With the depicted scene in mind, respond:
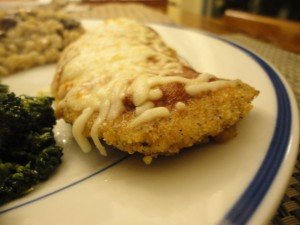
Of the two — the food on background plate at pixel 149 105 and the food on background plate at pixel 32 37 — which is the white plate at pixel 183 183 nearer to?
the food on background plate at pixel 149 105

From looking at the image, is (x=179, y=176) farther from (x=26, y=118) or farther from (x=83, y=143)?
(x=26, y=118)

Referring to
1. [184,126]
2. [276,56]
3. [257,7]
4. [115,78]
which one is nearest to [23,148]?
[115,78]

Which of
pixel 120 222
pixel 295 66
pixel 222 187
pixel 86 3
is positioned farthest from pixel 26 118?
pixel 86 3

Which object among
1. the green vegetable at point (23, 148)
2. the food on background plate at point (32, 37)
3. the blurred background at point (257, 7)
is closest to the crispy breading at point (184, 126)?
the green vegetable at point (23, 148)

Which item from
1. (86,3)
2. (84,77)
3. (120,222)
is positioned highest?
(84,77)

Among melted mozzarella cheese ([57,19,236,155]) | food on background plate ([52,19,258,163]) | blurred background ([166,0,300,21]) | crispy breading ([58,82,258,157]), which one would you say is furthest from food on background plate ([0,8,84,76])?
blurred background ([166,0,300,21])

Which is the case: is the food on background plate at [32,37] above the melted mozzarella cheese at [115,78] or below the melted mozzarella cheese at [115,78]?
below
